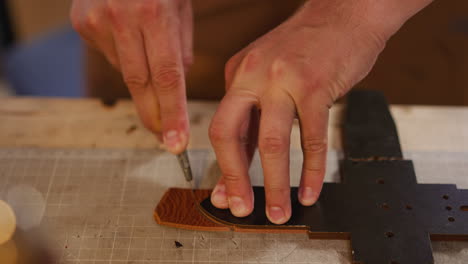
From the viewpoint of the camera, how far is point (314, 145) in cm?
98

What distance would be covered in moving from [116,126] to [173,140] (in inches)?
13.8

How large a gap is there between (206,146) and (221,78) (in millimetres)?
483

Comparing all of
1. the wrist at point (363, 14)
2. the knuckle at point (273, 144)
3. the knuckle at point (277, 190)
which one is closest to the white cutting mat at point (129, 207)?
the knuckle at point (277, 190)

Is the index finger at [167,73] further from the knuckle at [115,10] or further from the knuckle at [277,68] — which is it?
the knuckle at [277,68]

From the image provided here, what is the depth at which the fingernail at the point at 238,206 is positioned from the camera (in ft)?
3.34

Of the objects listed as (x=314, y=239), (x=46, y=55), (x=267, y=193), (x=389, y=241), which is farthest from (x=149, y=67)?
(x=46, y=55)

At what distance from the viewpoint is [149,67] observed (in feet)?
3.49

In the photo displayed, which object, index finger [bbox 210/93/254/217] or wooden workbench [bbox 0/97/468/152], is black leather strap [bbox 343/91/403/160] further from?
index finger [bbox 210/93/254/217]

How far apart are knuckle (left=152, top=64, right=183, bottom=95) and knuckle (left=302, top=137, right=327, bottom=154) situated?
321 mm

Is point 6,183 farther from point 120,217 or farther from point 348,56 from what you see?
point 348,56

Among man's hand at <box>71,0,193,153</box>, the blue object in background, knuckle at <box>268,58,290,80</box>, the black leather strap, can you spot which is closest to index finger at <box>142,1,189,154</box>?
man's hand at <box>71,0,193,153</box>

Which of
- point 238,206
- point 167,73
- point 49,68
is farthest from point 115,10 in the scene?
point 49,68

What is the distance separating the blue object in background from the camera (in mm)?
2346

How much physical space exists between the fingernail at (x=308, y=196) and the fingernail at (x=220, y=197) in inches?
7.0
